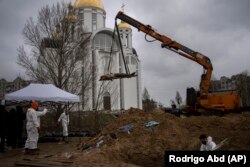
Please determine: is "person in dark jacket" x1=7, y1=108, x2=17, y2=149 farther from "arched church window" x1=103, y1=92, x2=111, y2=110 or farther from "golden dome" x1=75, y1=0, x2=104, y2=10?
"golden dome" x1=75, y1=0, x2=104, y2=10

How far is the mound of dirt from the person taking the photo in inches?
579

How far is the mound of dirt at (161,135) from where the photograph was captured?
14.7 metres

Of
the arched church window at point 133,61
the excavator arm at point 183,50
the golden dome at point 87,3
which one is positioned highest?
the golden dome at point 87,3

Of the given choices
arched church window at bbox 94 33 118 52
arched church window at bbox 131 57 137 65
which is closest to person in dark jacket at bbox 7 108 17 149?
arched church window at bbox 94 33 118 52

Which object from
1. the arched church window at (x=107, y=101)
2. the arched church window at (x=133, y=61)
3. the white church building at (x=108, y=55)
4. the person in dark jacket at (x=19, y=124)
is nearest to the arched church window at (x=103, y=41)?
the white church building at (x=108, y=55)

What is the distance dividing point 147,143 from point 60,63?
1450cm

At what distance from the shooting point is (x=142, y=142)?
15.4 m

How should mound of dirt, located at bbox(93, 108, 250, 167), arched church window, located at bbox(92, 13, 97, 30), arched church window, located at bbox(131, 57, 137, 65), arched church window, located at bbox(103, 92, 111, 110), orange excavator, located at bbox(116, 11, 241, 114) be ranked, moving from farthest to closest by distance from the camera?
arched church window, located at bbox(131, 57, 137, 65) → arched church window, located at bbox(92, 13, 97, 30) → arched church window, located at bbox(103, 92, 111, 110) → orange excavator, located at bbox(116, 11, 241, 114) → mound of dirt, located at bbox(93, 108, 250, 167)

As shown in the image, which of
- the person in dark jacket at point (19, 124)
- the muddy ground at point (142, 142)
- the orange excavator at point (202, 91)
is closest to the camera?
the muddy ground at point (142, 142)

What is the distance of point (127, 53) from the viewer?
58344mm

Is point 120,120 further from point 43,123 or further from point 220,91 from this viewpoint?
point 43,123

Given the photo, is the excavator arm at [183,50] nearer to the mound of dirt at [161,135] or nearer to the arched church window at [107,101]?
the mound of dirt at [161,135]

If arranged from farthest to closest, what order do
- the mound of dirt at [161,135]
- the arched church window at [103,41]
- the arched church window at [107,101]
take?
the arched church window at [103,41] → the arched church window at [107,101] → the mound of dirt at [161,135]

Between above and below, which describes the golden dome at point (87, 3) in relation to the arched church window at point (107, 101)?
above
